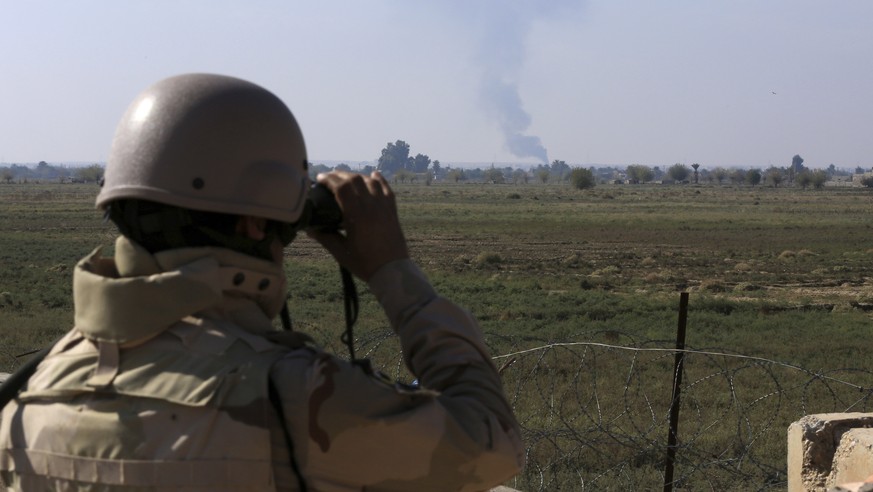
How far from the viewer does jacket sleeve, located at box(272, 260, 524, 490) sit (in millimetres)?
1454

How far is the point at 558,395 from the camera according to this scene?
10.9 metres

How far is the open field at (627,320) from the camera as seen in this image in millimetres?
8234

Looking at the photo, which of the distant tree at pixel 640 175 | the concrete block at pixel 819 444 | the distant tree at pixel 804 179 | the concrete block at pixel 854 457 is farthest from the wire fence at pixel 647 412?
the distant tree at pixel 640 175

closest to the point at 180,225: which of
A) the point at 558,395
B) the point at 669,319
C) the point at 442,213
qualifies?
the point at 558,395

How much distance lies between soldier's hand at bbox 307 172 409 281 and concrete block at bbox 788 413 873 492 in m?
4.16

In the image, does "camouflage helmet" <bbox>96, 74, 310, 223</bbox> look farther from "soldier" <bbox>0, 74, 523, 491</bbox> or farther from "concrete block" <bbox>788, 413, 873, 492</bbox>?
"concrete block" <bbox>788, 413, 873, 492</bbox>

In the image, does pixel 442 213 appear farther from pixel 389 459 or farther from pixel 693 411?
pixel 389 459

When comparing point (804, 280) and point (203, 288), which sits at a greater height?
point (203, 288)

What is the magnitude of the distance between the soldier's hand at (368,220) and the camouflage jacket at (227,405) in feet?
0.50

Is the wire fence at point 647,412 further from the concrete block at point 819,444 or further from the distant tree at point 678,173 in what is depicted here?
the distant tree at point 678,173

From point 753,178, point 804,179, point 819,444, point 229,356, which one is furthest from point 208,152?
point 753,178

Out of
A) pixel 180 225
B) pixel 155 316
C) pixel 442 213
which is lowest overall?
pixel 442 213

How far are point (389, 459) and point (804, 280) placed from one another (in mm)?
26651

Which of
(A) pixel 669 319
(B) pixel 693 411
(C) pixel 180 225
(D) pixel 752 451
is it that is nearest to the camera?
(C) pixel 180 225
